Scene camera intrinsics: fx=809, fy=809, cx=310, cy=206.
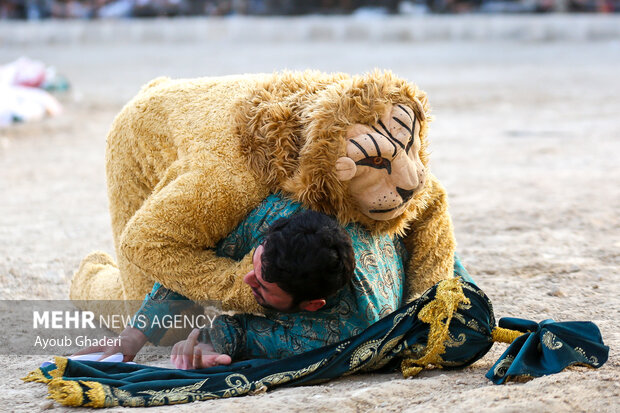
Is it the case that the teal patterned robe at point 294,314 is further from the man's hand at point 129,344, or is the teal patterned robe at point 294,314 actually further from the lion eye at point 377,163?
the lion eye at point 377,163

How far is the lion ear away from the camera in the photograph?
2.51 metres

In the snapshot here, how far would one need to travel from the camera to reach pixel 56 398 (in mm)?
2428

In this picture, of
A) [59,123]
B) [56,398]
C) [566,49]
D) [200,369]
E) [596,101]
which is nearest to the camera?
[56,398]

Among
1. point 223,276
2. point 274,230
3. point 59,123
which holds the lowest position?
point 59,123

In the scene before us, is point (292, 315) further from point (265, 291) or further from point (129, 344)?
point (129, 344)

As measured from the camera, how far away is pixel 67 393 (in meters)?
2.41

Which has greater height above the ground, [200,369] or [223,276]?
[223,276]

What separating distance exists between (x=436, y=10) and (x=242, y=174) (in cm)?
2061

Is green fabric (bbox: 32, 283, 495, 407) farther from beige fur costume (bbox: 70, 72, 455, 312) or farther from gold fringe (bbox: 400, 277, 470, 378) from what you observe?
beige fur costume (bbox: 70, 72, 455, 312)

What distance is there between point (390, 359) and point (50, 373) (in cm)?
110

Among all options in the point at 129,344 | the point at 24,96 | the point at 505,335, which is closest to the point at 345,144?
the point at 505,335

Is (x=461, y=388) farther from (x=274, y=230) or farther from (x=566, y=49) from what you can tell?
(x=566, y=49)

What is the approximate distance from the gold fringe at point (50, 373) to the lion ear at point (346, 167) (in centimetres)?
105

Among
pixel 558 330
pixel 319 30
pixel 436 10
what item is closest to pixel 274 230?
pixel 558 330
